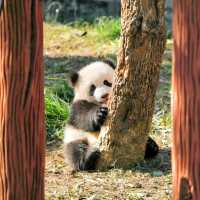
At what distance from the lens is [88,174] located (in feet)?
16.2

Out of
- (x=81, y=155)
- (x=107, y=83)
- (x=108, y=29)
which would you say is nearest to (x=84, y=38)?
(x=108, y=29)

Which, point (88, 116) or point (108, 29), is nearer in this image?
point (88, 116)

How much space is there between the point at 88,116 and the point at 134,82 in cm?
65

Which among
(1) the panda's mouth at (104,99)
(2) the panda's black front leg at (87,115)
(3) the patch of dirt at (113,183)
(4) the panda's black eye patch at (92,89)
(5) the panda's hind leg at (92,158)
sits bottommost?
(3) the patch of dirt at (113,183)

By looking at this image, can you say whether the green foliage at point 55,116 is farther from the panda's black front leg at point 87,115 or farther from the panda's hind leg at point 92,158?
the panda's hind leg at point 92,158

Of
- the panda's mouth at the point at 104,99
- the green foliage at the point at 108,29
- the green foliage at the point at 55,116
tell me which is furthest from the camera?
the green foliage at the point at 108,29

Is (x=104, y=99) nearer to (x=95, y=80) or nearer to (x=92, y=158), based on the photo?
(x=95, y=80)

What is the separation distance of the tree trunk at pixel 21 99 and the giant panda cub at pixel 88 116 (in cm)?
179

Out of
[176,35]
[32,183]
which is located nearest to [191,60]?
[176,35]

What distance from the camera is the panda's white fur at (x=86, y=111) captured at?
507 cm

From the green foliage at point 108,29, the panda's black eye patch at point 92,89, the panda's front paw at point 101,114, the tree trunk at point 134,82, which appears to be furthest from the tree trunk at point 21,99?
the green foliage at point 108,29

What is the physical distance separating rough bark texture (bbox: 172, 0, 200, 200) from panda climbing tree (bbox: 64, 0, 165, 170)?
5.83 feet

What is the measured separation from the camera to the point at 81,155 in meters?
5.08

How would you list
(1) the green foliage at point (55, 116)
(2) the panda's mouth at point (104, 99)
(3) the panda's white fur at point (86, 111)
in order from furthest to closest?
(1) the green foliage at point (55, 116)
(2) the panda's mouth at point (104, 99)
(3) the panda's white fur at point (86, 111)
